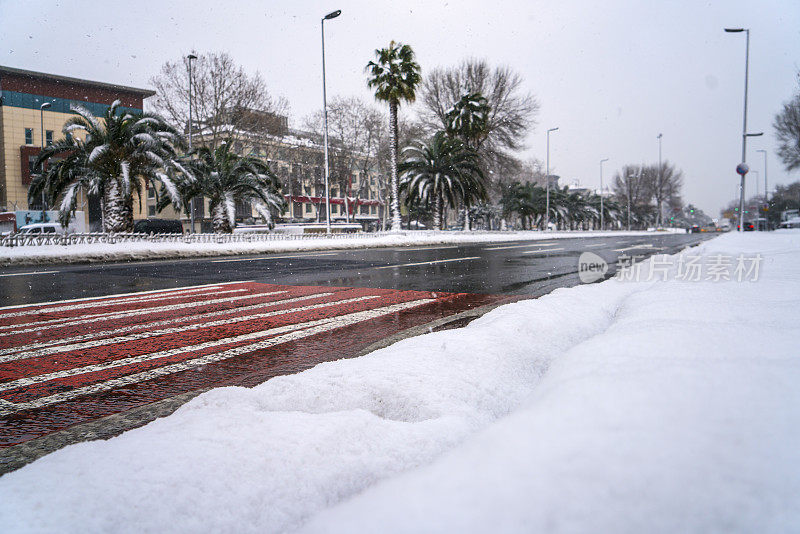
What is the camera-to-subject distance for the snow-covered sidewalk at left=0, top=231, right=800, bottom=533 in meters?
1.07

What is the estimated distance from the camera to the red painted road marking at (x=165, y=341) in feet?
9.81

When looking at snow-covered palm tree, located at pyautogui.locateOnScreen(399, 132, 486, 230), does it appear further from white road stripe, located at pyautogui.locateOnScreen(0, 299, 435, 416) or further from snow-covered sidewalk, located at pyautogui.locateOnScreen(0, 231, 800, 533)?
snow-covered sidewalk, located at pyautogui.locateOnScreen(0, 231, 800, 533)

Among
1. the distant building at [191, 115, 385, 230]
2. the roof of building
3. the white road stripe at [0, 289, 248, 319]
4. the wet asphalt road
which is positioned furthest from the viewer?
the roof of building

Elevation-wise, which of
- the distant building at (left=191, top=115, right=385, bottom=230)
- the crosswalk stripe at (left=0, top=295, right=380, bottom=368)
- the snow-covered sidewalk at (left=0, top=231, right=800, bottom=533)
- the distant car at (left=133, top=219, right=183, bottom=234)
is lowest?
the crosswalk stripe at (left=0, top=295, right=380, bottom=368)

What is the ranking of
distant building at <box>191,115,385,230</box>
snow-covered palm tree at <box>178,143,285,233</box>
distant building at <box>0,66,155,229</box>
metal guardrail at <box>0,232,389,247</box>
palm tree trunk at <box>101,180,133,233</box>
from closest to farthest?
1. metal guardrail at <box>0,232,389,247</box>
2. palm tree trunk at <box>101,180,133,233</box>
3. snow-covered palm tree at <box>178,143,285,233</box>
4. distant building at <box>191,115,385,230</box>
5. distant building at <box>0,66,155,229</box>

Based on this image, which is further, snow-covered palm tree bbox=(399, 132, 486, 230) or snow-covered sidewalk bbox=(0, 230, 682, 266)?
snow-covered palm tree bbox=(399, 132, 486, 230)

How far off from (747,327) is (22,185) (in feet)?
194

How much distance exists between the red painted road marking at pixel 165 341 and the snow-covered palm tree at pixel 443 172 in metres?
27.0

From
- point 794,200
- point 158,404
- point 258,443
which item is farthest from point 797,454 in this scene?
point 794,200

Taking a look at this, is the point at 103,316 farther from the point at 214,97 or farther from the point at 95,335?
the point at 214,97

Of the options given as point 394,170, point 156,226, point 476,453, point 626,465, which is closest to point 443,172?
point 394,170

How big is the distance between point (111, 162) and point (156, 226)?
12386mm

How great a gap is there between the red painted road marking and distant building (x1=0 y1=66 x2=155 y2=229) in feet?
156

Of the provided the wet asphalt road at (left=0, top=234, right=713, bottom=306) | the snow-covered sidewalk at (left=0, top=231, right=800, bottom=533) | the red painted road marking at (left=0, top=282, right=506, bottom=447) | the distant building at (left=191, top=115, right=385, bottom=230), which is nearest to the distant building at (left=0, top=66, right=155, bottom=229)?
the distant building at (left=191, top=115, right=385, bottom=230)
